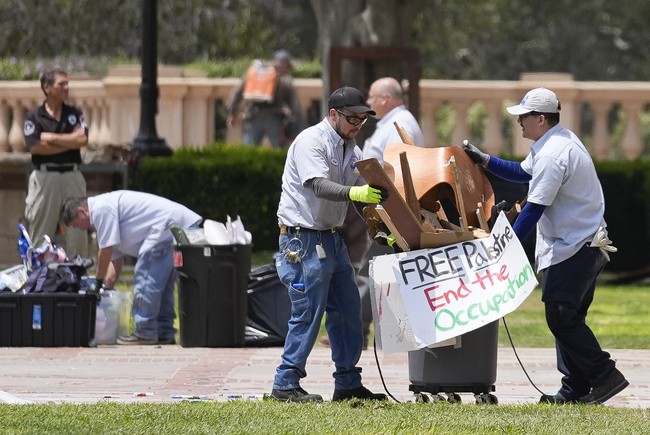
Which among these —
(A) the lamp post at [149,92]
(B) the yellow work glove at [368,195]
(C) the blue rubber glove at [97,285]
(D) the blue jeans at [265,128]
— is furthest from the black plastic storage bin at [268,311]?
(D) the blue jeans at [265,128]

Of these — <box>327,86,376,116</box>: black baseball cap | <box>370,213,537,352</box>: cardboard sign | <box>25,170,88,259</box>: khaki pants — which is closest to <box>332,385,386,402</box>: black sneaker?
<box>370,213,537,352</box>: cardboard sign

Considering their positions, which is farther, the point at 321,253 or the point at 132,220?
the point at 132,220

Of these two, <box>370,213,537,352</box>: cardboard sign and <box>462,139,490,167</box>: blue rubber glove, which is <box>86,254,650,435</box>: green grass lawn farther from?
<box>462,139,490,167</box>: blue rubber glove

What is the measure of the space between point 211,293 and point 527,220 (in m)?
3.81

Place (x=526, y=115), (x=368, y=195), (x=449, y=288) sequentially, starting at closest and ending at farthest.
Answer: (x=368, y=195) < (x=449, y=288) < (x=526, y=115)

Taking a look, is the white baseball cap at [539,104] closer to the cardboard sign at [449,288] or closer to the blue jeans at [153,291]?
the cardboard sign at [449,288]

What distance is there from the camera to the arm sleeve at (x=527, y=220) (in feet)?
31.9

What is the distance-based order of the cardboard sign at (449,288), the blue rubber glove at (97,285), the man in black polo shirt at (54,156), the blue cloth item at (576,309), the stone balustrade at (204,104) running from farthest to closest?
the stone balustrade at (204,104), the man in black polo shirt at (54,156), the blue rubber glove at (97,285), the blue cloth item at (576,309), the cardboard sign at (449,288)

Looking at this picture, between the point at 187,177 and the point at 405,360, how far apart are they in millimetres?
5938

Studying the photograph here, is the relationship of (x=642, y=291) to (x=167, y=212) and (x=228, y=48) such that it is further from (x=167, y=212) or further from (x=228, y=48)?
(x=228, y=48)

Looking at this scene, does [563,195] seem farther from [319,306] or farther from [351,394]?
[351,394]

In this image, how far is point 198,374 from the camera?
11445 mm

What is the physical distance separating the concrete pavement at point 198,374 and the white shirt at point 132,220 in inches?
Result: 32.7

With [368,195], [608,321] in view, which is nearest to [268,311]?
[608,321]
